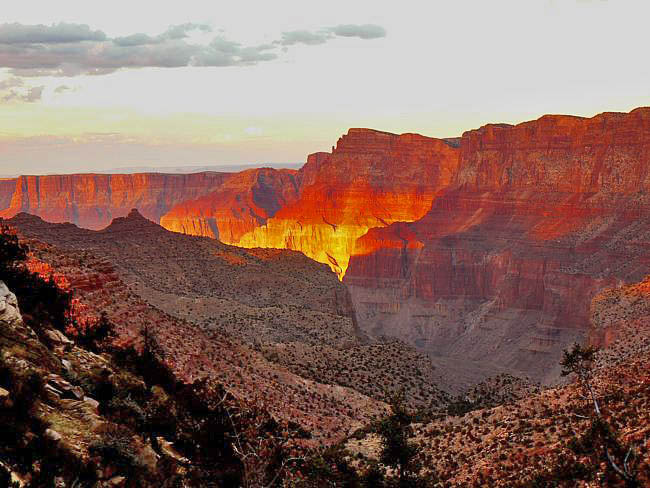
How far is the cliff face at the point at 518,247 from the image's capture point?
101062 mm

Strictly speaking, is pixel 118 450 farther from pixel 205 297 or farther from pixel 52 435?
pixel 205 297

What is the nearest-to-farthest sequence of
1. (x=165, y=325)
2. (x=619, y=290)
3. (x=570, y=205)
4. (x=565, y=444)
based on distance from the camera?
(x=565, y=444)
(x=165, y=325)
(x=619, y=290)
(x=570, y=205)

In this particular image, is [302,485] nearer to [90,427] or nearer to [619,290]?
[90,427]

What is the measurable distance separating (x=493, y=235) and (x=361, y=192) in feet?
171

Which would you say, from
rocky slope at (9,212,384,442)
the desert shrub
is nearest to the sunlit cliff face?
rocky slope at (9,212,384,442)

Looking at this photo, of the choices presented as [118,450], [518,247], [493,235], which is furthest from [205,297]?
[493,235]

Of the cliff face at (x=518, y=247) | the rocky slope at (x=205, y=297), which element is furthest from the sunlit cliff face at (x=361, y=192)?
the rocky slope at (x=205, y=297)

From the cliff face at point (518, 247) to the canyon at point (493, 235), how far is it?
218mm

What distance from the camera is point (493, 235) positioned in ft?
419

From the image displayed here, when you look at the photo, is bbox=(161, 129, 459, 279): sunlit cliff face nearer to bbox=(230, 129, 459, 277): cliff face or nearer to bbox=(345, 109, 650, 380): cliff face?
bbox=(230, 129, 459, 277): cliff face

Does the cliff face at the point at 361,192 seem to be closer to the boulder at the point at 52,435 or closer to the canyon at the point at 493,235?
the canyon at the point at 493,235

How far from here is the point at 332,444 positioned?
3334cm

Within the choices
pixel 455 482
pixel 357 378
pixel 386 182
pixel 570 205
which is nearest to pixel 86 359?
pixel 455 482

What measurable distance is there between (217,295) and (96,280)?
39.5m
